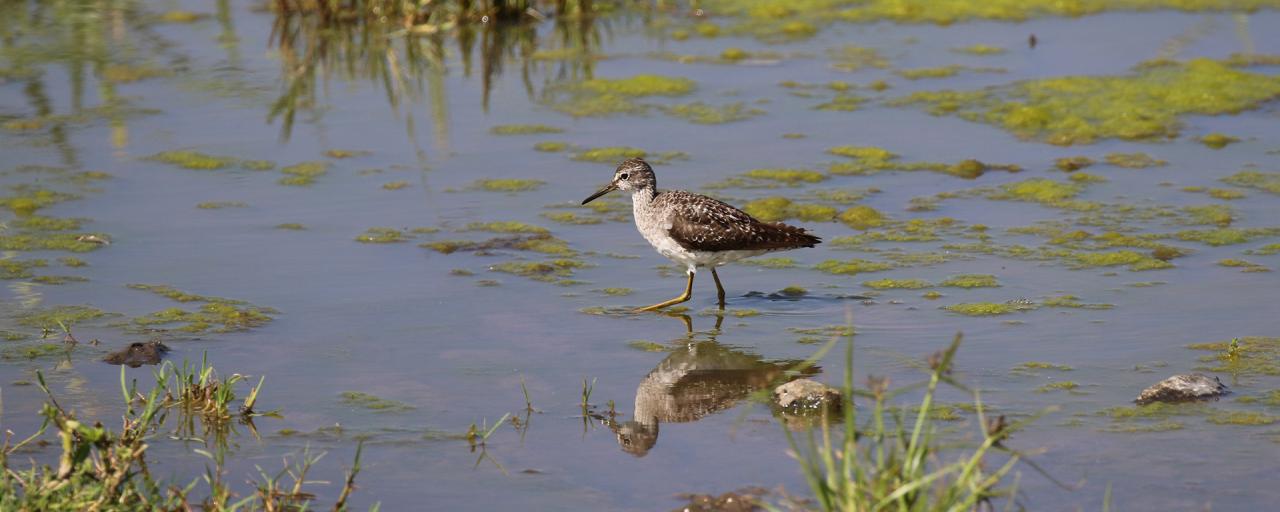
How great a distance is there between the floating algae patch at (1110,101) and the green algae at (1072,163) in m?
0.49

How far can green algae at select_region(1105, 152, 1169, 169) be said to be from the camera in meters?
11.5

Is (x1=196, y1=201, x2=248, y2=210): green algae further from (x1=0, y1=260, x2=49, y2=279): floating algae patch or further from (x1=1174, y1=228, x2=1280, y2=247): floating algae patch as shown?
(x1=1174, y1=228, x2=1280, y2=247): floating algae patch

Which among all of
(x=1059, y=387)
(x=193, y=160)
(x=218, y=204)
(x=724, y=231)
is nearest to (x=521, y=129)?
(x=193, y=160)

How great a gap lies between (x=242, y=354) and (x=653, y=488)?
8.84 feet

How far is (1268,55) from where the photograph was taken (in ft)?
47.7

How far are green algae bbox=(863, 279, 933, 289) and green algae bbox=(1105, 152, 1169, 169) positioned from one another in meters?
3.10

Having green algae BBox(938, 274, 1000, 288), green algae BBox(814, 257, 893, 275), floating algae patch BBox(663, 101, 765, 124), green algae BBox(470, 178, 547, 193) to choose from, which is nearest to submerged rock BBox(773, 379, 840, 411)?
green algae BBox(938, 274, 1000, 288)

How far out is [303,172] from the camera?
37.7 feet

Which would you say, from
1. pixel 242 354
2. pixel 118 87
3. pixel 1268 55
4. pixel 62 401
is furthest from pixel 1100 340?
pixel 118 87

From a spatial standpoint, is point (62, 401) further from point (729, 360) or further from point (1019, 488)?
point (1019, 488)

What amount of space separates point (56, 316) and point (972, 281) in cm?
509

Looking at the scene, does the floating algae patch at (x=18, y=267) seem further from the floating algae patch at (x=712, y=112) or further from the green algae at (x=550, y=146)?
the floating algae patch at (x=712, y=112)

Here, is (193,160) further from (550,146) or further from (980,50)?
(980,50)

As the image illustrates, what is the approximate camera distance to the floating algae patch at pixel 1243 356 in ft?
24.5
